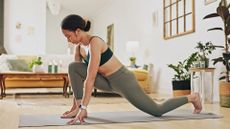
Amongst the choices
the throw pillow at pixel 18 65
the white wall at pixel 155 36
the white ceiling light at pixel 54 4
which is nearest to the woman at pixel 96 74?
the white wall at pixel 155 36

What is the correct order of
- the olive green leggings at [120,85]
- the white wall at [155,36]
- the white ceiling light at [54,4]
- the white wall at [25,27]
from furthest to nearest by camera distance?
the white ceiling light at [54,4], the white wall at [25,27], the white wall at [155,36], the olive green leggings at [120,85]

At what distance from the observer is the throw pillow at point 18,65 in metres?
6.42

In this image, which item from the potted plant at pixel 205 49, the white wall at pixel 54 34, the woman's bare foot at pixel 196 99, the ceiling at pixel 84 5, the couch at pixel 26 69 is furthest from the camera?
the white wall at pixel 54 34

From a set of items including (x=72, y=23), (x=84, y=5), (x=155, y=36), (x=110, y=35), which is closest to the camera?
(x=72, y=23)

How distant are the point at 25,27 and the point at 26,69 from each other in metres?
1.90

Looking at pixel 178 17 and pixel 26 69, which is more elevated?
pixel 178 17

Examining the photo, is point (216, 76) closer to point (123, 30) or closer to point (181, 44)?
point (181, 44)

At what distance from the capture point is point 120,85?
242 centimetres

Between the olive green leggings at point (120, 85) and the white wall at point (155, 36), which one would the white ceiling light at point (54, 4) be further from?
the olive green leggings at point (120, 85)

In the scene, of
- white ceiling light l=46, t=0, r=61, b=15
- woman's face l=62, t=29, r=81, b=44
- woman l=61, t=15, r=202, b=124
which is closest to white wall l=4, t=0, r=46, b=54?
white ceiling light l=46, t=0, r=61, b=15

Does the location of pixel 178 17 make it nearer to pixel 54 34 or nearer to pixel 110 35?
pixel 110 35

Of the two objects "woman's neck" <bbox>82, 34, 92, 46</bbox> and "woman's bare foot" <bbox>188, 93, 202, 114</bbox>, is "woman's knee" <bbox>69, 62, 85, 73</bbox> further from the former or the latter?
"woman's bare foot" <bbox>188, 93, 202, 114</bbox>

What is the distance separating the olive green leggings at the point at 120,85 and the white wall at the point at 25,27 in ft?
19.2

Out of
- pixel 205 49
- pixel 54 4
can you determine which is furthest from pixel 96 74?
pixel 54 4
